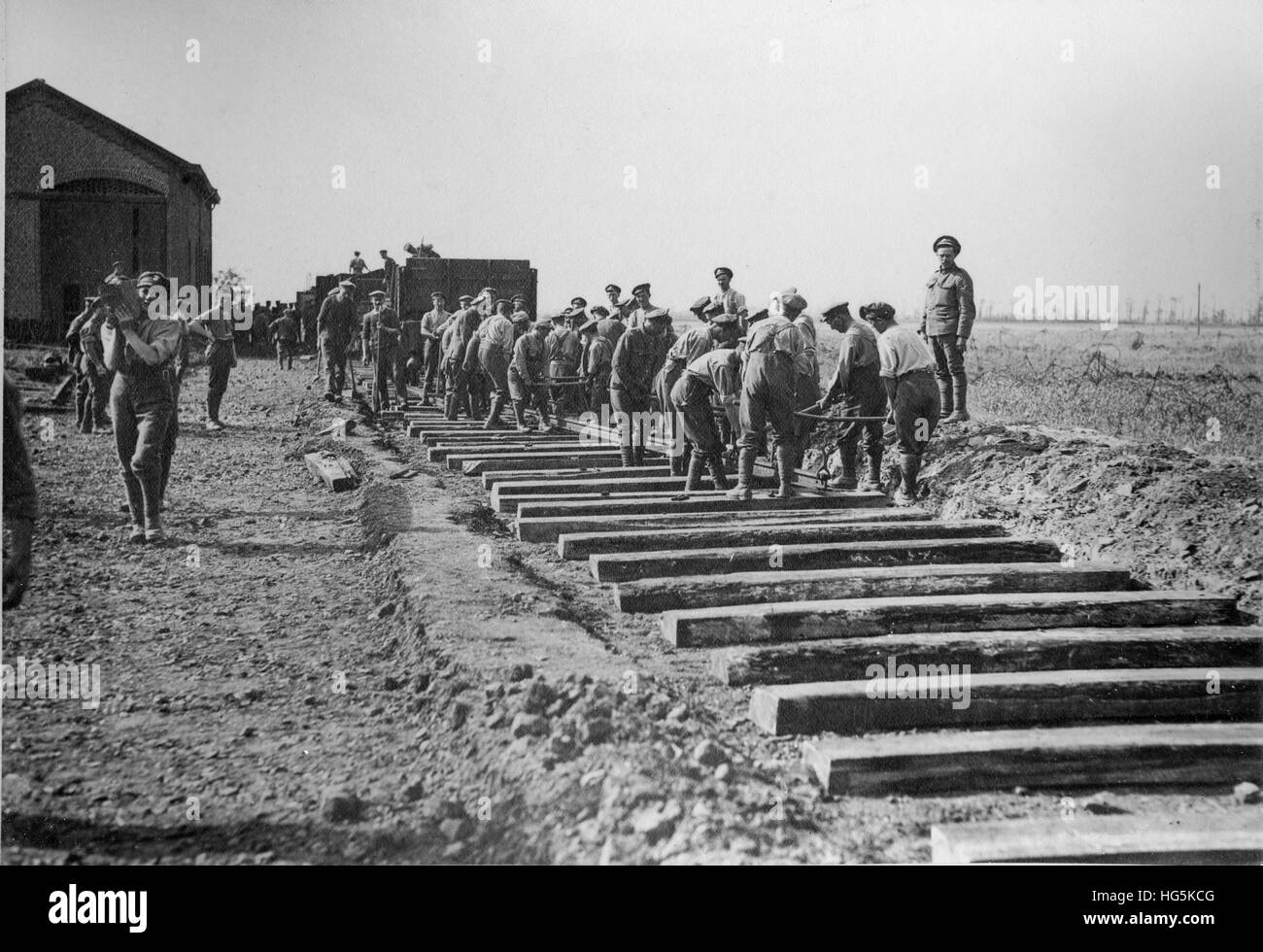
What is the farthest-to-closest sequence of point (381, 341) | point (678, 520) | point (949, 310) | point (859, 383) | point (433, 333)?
point (433, 333) → point (381, 341) → point (949, 310) → point (859, 383) → point (678, 520)

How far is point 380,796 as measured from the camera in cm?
389

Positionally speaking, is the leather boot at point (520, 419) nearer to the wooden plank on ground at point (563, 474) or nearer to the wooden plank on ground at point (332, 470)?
the wooden plank on ground at point (563, 474)

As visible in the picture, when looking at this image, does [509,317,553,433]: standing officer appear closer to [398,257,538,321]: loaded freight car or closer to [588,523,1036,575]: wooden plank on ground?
[398,257,538,321]: loaded freight car

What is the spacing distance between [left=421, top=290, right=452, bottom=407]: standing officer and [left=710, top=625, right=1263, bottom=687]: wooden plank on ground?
428 inches

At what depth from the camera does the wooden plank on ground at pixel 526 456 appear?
390 inches

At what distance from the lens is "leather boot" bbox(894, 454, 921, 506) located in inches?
303

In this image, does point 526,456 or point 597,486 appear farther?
point 526,456

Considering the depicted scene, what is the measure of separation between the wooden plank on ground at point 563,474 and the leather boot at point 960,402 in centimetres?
256

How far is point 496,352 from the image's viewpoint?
12.1 meters

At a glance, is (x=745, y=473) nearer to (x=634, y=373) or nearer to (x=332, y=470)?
(x=634, y=373)

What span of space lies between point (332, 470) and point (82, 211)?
3.02 m

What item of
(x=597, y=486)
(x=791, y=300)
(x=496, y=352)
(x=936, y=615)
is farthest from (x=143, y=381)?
(x=496, y=352)

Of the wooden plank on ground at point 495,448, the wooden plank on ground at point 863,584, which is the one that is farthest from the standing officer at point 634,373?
the wooden plank on ground at point 863,584
